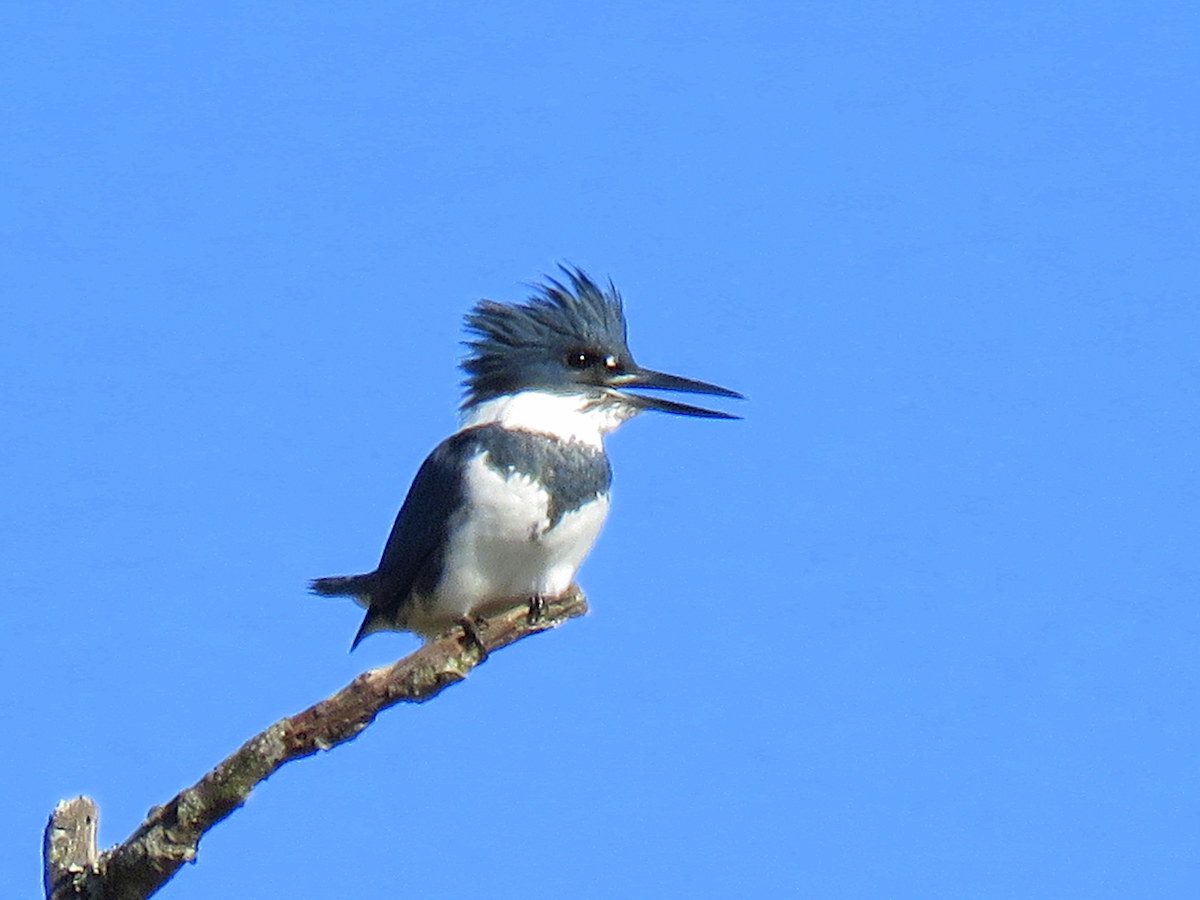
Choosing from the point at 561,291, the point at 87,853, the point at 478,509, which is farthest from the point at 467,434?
the point at 87,853

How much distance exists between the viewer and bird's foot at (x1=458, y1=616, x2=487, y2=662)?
4359 mm

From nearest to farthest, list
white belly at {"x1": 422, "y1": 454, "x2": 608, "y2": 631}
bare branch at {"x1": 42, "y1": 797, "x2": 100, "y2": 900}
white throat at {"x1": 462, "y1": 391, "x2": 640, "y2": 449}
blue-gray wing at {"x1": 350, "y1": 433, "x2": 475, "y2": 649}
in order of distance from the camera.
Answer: bare branch at {"x1": 42, "y1": 797, "x2": 100, "y2": 900}, white belly at {"x1": 422, "y1": 454, "x2": 608, "y2": 631}, blue-gray wing at {"x1": 350, "y1": 433, "x2": 475, "y2": 649}, white throat at {"x1": 462, "y1": 391, "x2": 640, "y2": 449}

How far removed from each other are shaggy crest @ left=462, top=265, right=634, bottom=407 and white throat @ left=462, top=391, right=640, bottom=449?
2.4 inches

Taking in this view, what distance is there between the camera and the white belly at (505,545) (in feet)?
17.3

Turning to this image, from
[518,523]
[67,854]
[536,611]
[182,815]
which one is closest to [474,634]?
[536,611]

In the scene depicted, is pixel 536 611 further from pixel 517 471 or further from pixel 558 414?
pixel 558 414

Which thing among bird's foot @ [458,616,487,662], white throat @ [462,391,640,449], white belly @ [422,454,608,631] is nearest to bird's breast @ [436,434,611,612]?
white belly @ [422,454,608,631]

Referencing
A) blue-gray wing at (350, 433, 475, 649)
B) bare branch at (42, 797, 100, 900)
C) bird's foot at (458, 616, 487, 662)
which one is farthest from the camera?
blue-gray wing at (350, 433, 475, 649)

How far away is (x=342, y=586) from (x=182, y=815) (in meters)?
2.56

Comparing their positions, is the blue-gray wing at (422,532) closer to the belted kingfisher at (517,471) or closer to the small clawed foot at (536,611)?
the belted kingfisher at (517,471)

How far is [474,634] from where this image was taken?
14.5ft

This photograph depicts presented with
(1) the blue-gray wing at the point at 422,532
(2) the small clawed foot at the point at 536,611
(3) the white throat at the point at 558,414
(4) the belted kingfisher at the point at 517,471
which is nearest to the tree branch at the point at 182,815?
(2) the small clawed foot at the point at 536,611

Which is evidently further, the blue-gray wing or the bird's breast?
the blue-gray wing

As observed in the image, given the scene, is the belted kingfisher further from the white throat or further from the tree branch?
the tree branch
